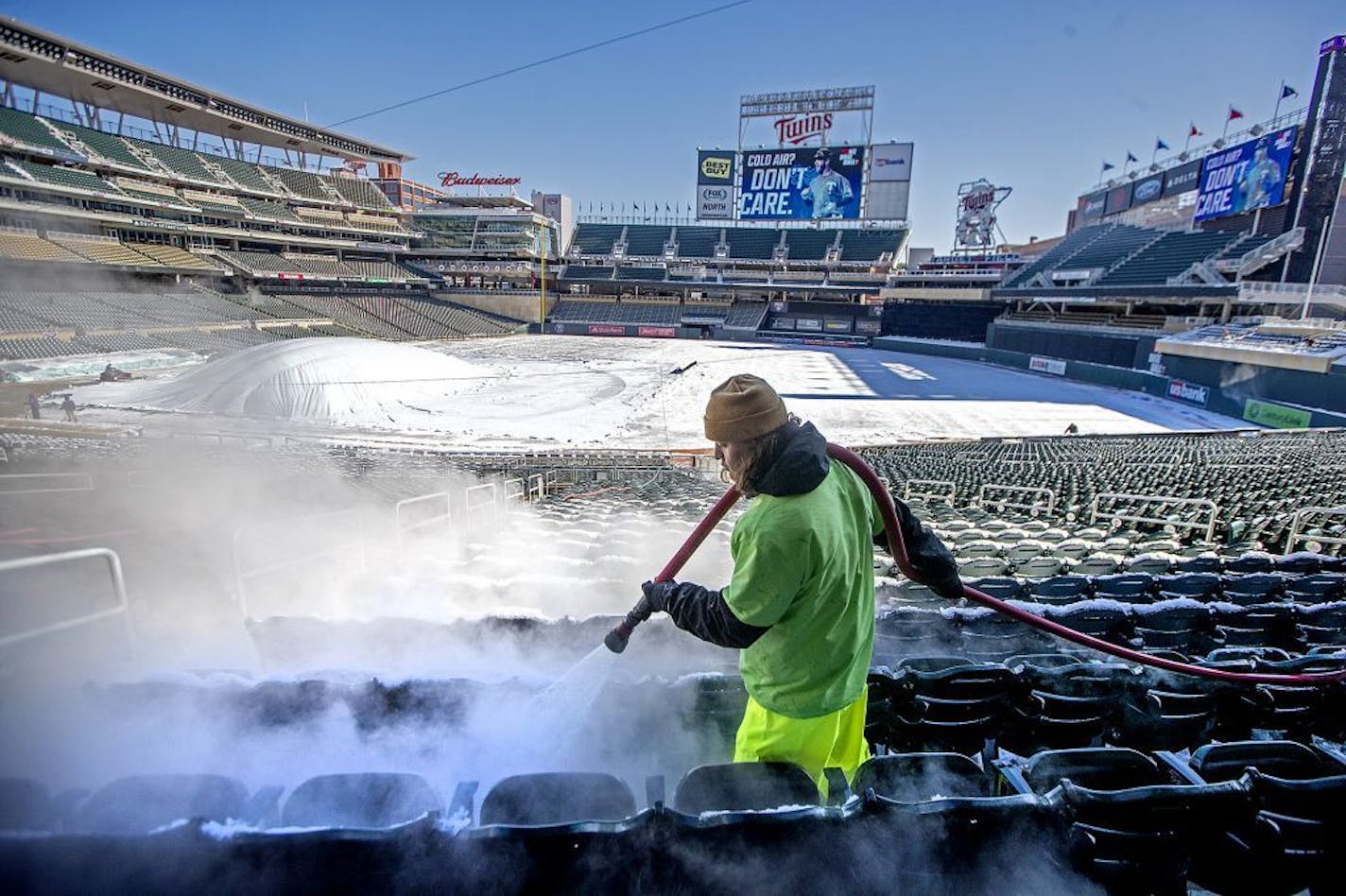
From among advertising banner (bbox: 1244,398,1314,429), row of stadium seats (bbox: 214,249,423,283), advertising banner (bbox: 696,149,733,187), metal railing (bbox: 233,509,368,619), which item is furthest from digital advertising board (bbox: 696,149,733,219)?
metal railing (bbox: 233,509,368,619)

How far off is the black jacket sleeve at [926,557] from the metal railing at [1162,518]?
6.30 meters

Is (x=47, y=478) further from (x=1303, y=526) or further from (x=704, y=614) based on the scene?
(x=1303, y=526)

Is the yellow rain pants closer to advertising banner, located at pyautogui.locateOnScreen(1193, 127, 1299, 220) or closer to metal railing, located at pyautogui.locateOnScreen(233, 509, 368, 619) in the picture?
metal railing, located at pyautogui.locateOnScreen(233, 509, 368, 619)

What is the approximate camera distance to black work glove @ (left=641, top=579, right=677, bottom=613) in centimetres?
180

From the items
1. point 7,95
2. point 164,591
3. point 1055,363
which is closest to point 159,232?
point 7,95

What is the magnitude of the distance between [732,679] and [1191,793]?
1.33m

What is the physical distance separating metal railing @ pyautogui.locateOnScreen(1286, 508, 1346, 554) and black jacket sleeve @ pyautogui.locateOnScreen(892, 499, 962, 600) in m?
5.98

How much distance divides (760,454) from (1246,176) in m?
46.2

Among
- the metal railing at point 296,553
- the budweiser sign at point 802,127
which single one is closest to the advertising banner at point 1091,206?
the budweiser sign at point 802,127

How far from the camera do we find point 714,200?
2318 inches

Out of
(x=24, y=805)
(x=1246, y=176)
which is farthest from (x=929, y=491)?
(x=1246, y=176)

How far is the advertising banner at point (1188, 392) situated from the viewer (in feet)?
79.4

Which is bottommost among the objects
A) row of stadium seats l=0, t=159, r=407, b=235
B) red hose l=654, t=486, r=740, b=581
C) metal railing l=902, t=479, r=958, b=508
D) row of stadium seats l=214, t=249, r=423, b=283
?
metal railing l=902, t=479, r=958, b=508

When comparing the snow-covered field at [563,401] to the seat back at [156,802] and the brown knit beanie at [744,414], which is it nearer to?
the seat back at [156,802]
